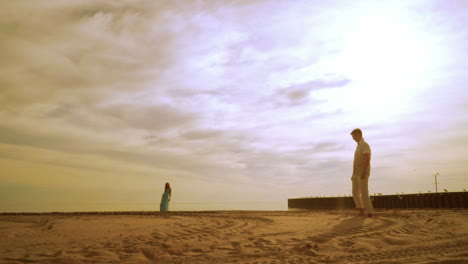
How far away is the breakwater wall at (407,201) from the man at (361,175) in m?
9.80

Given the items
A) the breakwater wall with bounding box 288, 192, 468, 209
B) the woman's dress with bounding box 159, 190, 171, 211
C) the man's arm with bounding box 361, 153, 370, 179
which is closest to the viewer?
A: the man's arm with bounding box 361, 153, 370, 179

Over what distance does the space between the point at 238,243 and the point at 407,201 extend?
17.7 m

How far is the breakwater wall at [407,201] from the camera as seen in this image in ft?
56.0

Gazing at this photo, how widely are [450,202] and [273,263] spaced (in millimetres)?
16075

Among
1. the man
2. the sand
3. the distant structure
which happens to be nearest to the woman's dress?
the sand

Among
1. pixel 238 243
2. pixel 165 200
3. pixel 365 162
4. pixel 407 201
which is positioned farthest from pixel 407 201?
pixel 238 243

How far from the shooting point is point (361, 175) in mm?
9766

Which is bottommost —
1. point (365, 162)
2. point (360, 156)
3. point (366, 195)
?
point (366, 195)

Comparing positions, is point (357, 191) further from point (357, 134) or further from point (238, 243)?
point (238, 243)

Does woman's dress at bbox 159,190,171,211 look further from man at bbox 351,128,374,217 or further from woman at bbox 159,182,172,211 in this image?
man at bbox 351,128,374,217

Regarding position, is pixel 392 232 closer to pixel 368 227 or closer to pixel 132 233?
pixel 368 227

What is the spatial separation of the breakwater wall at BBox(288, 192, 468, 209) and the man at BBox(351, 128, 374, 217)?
980 centimetres

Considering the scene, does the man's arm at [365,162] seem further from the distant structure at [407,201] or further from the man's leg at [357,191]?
the distant structure at [407,201]

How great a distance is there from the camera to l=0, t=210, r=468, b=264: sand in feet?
16.3
